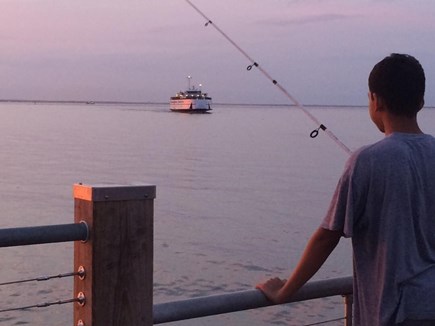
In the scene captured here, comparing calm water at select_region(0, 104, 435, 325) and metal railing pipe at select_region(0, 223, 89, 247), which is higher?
metal railing pipe at select_region(0, 223, 89, 247)

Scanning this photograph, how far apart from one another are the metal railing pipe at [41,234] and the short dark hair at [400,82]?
105cm

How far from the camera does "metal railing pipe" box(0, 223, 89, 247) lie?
7.36 ft

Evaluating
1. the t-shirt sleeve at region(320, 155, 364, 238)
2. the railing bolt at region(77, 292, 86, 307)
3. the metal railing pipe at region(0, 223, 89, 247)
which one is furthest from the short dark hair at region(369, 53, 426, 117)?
the railing bolt at region(77, 292, 86, 307)

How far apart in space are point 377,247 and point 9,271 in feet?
40.8

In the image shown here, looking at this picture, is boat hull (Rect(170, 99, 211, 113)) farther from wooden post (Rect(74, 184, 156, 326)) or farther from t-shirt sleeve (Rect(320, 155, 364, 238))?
t-shirt sleeve (Rect(320, 155, 364, 238))

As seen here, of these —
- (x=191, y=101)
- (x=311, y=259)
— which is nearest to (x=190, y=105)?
(x=191, y=101)

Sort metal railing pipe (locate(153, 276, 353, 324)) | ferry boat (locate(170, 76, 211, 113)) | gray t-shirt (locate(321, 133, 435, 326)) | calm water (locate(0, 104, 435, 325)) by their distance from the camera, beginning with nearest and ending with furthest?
1. gray t-shirt (locate(321, 133, 435, 326))
2. metal railing pipe (locate(153, 276, 353, 324))
3. calm water (locate(0, 104, 435, 325))
4. ferry boat (locate(170, 76, 211, 113))

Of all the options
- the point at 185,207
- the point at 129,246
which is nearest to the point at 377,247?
the point at 129,246

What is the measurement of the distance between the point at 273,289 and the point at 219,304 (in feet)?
0.67

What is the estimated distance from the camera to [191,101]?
4245 inches

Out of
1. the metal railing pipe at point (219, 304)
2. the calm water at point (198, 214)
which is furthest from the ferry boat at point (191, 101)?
the metal railing pipe at point (219, 304)

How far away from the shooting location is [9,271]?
13914 millimetres

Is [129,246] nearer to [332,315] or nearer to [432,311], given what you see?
[432,311]

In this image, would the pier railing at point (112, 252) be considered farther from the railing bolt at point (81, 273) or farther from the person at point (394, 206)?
the person at point (394, 206)
